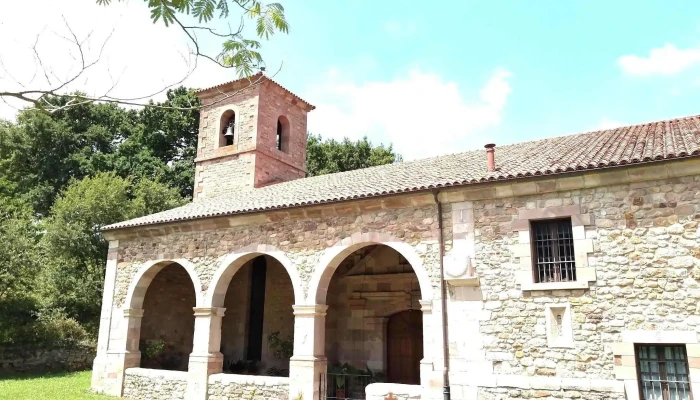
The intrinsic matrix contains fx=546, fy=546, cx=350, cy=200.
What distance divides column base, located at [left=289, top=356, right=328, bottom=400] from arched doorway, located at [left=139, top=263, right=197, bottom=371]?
A: 522 centimetres

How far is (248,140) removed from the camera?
17422 mm

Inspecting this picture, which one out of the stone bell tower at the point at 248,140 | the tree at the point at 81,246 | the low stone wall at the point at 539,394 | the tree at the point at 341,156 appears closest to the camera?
the low stone wall at the point at 539,394

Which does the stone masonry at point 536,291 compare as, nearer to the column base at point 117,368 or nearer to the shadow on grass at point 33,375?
the column base at point 117,368

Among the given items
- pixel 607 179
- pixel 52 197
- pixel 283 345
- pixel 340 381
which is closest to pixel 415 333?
pixel 340 381

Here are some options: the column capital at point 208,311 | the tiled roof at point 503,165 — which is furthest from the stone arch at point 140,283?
the column capital at point 208,311

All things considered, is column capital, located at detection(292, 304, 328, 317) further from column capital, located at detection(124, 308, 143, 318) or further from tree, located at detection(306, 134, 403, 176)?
tree, located at detection(306, 134, 403, 176)

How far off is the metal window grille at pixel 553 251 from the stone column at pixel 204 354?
6749 millimetres

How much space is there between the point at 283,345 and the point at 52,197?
1939 cm

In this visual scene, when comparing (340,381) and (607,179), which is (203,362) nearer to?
(340,381)

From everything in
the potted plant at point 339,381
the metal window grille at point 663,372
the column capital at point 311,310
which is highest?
the column capital at point 311,310

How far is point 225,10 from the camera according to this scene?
377cm

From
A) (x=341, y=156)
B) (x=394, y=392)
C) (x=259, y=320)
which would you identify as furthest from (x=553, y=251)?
(x=341, y=156)

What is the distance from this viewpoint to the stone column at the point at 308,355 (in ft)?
32.8

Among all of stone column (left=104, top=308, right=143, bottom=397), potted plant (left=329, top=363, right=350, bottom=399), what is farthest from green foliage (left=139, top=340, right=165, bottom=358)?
potted plant (left=329, top=363, right=350, bottom=399)
